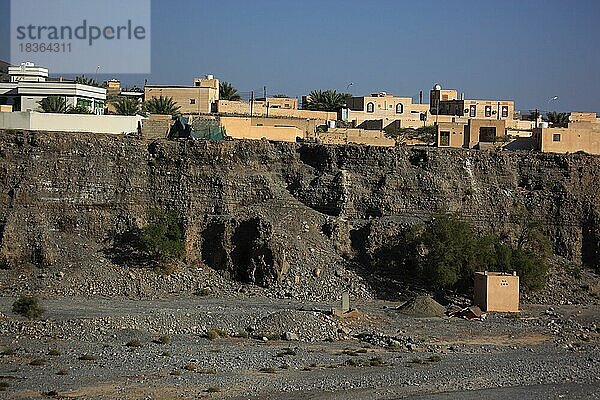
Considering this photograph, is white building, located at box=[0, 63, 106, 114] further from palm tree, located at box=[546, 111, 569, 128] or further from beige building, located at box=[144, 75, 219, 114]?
palm tree, located at box=[546, 111, 569, 128]

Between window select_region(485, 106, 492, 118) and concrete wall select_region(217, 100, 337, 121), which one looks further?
window select_region(485, 106, 492, 118)

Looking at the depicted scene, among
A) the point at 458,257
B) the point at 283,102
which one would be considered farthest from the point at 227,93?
the point at 458,257

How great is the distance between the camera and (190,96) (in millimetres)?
57219

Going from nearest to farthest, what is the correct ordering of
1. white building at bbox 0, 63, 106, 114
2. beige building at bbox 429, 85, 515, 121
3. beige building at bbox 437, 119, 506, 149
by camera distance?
1. beige building at bbox 437, 119, 506, 149
2. white building at bbox 0, 63, 106, 114
3. beige building at bbox 429, 85, 515, 121

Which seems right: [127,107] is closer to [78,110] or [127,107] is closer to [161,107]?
[78,110]

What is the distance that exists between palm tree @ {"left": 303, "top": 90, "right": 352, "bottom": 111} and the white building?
43.5 feet

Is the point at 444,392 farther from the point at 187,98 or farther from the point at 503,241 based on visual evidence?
the point at 187,98

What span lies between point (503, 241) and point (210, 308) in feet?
42.6

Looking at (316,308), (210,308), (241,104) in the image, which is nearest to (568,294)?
(316,308)

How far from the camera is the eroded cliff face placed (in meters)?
38.9

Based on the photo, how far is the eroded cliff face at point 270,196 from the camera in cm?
3894

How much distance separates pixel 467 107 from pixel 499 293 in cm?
2890

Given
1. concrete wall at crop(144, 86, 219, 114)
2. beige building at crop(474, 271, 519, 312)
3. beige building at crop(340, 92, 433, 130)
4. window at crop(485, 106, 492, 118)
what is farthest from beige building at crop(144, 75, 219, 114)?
beige building at crop(474, 271, 519, 312)

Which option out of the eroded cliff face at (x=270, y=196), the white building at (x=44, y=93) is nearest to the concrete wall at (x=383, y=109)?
the white building at (x=44, y=93)
